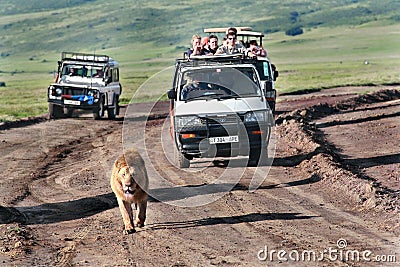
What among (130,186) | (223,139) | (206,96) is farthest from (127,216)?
(206,96)

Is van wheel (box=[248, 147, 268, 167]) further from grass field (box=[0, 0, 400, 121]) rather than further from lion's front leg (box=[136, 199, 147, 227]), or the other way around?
grass field (box=[0, 0, 400, 121])

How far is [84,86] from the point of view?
27.3 metres

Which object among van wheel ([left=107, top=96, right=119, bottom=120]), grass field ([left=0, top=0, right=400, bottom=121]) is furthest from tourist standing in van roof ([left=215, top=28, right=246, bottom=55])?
grass field ([left=0, top=0, right=400, bottom=121])

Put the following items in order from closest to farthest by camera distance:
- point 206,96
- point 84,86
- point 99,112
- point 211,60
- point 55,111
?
point 206,96, point 211,60, point 84,86, point 99,112, point 55,111

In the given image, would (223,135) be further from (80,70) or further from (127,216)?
(80,70)

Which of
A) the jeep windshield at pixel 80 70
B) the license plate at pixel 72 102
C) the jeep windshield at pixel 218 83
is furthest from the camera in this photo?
the jeep windshield at pixel 80 70

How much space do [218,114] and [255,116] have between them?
25.9 inches

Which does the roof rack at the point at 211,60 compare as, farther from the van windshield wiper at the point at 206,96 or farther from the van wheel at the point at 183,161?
the van wheel at the point at 183,161

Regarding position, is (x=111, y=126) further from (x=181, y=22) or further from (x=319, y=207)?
(x=181, y=22)

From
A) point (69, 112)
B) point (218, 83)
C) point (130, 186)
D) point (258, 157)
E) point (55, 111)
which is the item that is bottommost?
point (69, 112)

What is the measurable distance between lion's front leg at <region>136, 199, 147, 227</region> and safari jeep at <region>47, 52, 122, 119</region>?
17294 mm

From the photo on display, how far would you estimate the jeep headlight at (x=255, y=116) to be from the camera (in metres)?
14.4

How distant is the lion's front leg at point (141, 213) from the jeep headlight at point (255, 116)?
4.40 metres

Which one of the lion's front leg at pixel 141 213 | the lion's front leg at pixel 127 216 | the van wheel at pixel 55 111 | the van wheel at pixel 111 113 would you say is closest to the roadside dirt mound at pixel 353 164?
the lion's front leg at pixel 141 213
